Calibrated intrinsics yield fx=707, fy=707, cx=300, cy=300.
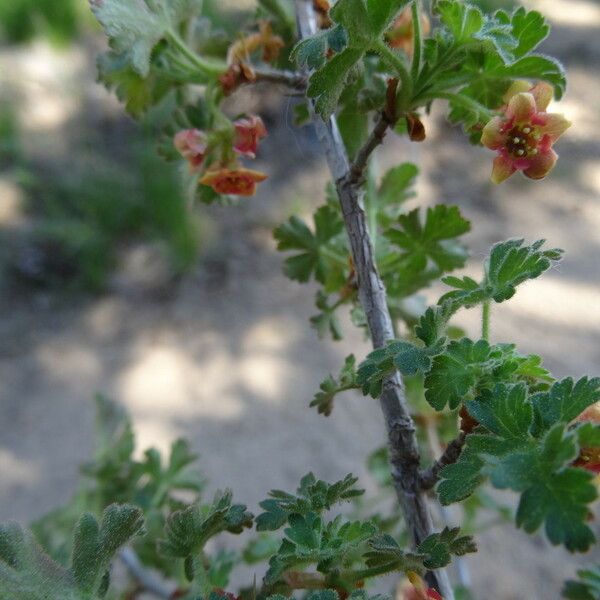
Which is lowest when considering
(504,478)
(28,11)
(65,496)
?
(504,478)

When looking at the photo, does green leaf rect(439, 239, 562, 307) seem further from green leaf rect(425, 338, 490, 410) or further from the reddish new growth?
the reddish new growth

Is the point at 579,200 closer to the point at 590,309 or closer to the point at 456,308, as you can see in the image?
the point at 590,309

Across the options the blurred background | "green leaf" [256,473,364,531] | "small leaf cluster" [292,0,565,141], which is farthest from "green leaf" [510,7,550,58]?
the blurred background

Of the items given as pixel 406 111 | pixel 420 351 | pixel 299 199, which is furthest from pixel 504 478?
pixel 299 199

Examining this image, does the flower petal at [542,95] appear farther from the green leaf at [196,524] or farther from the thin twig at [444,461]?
the green leaf at [196,524]

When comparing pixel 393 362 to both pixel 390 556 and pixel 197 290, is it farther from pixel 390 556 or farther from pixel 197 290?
pixel 197 290

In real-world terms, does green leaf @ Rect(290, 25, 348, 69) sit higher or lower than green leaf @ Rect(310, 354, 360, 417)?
higher
